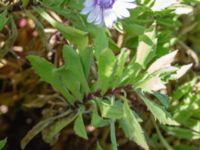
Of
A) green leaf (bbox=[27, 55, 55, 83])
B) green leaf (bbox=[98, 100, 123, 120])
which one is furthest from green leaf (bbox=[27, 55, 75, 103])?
green leaf (bbox=[98, 100, 123, 120])

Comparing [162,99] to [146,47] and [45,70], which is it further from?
[45,70]

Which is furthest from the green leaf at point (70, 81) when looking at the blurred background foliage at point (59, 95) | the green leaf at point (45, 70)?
the blurred background foliage at point (59, 95)

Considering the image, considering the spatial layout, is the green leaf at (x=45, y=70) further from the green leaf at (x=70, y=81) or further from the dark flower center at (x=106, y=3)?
the dark flower center at (x=106, y=3)

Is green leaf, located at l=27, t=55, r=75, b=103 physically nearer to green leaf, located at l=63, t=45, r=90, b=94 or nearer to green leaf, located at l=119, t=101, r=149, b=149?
green leaf, located at l=63, t=45, r=90, b=94

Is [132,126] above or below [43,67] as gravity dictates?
below

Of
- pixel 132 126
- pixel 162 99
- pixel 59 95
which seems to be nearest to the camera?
pixel 132 126

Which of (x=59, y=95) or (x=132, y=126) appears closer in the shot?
(x=132, y=126)

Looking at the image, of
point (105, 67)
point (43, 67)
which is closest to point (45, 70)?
point (43, 67)
